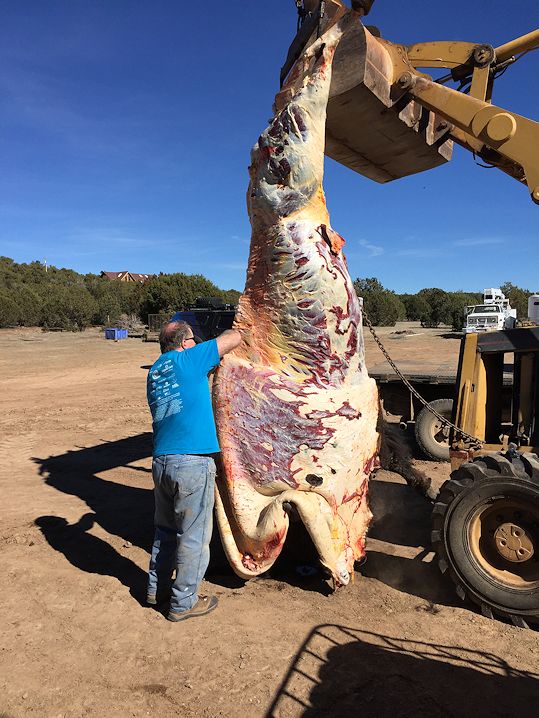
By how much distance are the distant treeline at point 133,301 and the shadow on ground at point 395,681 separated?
30.2 meters

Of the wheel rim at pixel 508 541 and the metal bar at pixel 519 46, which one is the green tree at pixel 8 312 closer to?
the metal bar at pixel 519 46

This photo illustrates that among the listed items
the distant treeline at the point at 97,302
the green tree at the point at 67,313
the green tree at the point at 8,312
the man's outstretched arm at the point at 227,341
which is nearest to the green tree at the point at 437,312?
the distant treeline at the point at 97,302

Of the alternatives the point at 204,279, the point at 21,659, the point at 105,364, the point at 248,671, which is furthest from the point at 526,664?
the point at 204,279

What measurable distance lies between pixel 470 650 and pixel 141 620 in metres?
2.20

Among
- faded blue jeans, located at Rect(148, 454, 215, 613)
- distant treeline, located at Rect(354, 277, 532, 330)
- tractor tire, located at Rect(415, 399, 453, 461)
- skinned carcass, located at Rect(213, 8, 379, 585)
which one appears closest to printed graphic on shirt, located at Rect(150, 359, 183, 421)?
faded blue jeans, located at Rect(148, 454, 215, 613)

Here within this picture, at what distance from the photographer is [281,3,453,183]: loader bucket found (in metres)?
4.18

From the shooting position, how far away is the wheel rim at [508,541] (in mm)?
3709

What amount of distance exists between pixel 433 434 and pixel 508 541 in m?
4.71

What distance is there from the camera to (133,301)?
49656 mm

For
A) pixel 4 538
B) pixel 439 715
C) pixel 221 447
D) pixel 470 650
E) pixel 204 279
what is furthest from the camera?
pixel 204 279

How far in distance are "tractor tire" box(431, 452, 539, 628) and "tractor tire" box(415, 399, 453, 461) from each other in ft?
14.7

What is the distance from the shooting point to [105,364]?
22.3 metres

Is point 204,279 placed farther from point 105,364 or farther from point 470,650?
point 470,650

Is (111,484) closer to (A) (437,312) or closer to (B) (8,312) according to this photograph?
(B) (8,312)
